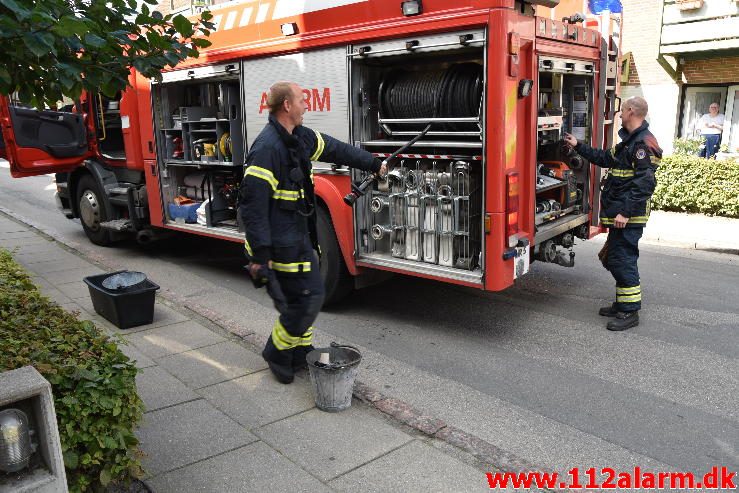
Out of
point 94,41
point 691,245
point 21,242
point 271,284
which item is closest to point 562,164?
point 271,284

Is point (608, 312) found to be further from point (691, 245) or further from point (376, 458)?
point (691, 245)

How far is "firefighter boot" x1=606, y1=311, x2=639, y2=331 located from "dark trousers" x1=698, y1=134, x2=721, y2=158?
8.92 m

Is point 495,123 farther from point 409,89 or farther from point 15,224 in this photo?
point 15,224

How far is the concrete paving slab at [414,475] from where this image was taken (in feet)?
9.95

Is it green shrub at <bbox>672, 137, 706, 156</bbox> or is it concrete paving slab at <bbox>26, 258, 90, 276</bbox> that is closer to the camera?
concrete paving slab at <bbox>26, 258, 90, 276</bbox>

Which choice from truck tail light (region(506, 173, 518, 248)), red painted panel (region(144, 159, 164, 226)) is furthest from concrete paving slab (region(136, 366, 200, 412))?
red painted panel (region(144, 159, 164, 226))

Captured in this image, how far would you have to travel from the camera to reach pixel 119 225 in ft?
26.9

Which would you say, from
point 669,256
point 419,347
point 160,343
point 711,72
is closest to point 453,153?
point 419,347

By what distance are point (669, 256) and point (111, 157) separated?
7.50 metres

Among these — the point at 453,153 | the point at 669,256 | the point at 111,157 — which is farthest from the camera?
the point at 111,157

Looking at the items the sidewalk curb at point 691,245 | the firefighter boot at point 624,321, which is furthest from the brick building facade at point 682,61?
the firefighter boot at point 624,321

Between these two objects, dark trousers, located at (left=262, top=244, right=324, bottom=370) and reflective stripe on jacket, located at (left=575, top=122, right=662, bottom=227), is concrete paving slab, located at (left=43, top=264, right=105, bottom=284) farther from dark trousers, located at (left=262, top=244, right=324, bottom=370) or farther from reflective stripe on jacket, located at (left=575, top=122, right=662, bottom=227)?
reflective stripe on jacket, located at (left=575, top=122, right=662, bottom=227)

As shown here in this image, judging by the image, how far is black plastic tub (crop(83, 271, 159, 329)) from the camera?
531 centimetres

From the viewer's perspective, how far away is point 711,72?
12.9 metres
